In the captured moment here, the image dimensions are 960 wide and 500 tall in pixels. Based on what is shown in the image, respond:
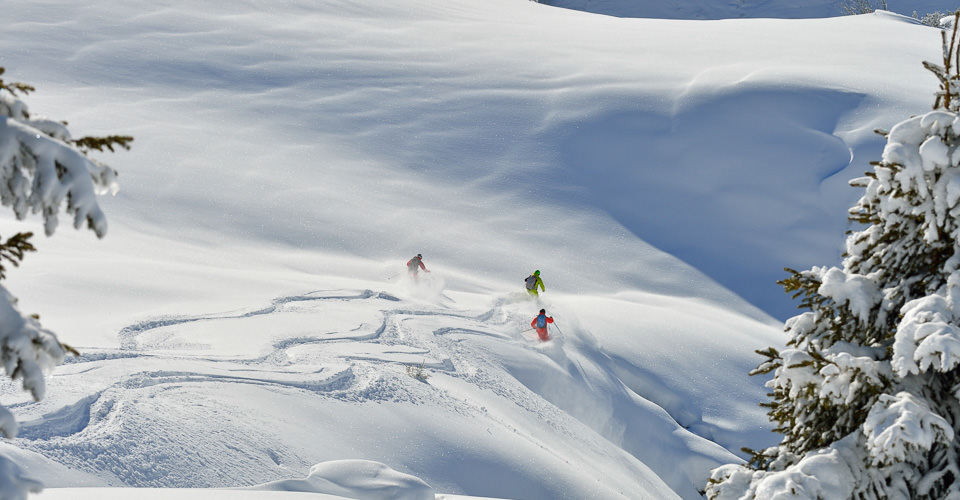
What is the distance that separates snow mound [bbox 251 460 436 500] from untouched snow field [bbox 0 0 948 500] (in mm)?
37

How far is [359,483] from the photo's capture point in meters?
8.70

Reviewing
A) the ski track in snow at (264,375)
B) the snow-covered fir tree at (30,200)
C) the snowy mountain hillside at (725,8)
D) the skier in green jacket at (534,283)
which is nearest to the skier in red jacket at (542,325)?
the ski track in snow at (264,375)

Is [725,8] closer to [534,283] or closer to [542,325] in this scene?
[534,283]

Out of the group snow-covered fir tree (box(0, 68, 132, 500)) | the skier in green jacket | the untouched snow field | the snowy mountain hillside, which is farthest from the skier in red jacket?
the snowy mountain hillside

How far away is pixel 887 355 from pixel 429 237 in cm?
2215

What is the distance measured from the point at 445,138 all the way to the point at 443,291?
46.8 feet

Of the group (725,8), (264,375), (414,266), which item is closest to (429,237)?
(414,266)

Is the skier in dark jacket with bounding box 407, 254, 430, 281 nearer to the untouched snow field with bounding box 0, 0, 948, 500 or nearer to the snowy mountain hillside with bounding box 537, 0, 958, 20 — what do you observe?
the untouched snow field with bounding box 0, 0, 948, 500

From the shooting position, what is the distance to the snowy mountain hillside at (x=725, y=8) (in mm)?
99000

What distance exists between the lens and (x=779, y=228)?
3122cm

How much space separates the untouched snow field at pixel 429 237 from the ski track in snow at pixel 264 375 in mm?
58

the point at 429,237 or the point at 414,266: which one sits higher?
the point at 429,237

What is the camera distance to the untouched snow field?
10.3m

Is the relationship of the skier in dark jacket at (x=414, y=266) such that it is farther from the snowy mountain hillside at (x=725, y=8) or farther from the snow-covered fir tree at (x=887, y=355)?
the snowy mountain hillside at (x=725, y=8)
